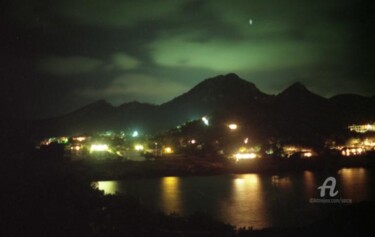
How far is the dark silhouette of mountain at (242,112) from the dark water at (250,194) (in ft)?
45.2

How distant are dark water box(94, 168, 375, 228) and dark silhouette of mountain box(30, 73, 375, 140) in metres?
13.8

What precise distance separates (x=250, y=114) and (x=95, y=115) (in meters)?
94.7

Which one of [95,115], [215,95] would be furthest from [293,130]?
[95,115]

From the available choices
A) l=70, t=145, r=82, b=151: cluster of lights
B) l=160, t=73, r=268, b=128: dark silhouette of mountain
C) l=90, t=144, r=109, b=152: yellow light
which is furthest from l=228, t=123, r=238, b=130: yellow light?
l=160, t=73, r=268, b=128: dark silhouette of mountain

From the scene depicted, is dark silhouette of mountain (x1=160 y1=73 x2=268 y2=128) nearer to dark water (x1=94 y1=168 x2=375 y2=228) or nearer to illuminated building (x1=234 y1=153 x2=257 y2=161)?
illuminated building (x1=234 y1=153 x2=257 y2=161)

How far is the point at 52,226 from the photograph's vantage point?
8.57m

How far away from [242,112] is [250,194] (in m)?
32.7

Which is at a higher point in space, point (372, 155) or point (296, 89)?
point (296, 89)

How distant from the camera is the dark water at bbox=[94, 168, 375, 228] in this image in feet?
58.0

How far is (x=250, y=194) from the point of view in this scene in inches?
952

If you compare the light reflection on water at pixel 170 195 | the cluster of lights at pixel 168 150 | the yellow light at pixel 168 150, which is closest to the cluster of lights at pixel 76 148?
the cluster of lights at pixel 168 150

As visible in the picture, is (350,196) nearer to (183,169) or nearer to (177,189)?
(177,189)

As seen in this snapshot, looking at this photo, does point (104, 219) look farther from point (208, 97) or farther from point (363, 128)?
point (208, 97)

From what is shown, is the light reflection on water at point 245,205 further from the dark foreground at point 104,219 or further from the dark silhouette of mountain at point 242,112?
the dark silhouette of mountain at point 242,112
